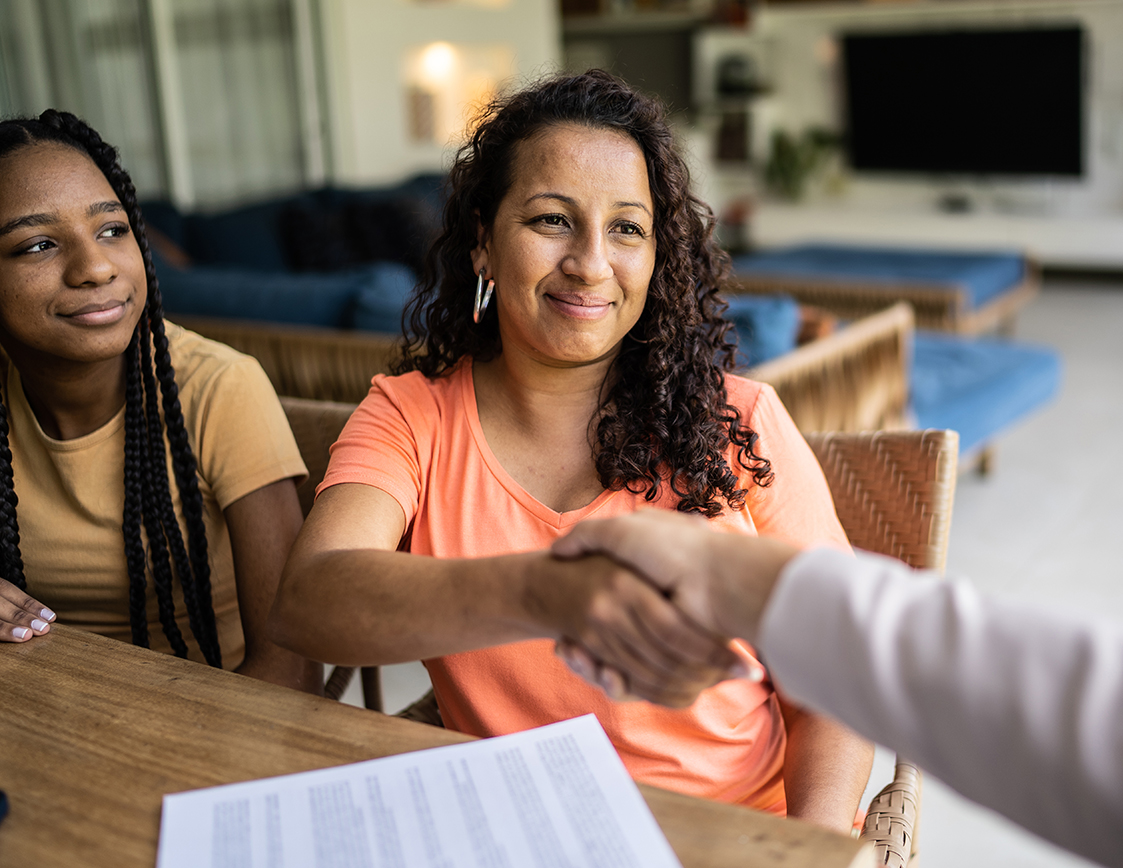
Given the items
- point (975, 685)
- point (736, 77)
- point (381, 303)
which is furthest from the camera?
point (736, 77)

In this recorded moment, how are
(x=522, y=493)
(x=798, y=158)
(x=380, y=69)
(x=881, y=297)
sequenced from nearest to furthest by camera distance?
(x=522, y=493)
(x=881, y=297)
(x=380, y=69)
(x=798, y=158)

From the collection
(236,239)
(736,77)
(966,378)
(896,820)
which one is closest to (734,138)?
(736,77)

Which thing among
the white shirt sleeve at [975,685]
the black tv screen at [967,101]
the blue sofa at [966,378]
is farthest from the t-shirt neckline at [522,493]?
the black tv screen at [967,101]

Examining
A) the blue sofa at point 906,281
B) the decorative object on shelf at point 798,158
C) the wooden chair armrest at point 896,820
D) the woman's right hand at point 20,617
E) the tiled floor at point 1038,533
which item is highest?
the decorative object on shelf at point 798,158

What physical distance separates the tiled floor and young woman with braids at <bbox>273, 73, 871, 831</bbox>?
843 millimetres

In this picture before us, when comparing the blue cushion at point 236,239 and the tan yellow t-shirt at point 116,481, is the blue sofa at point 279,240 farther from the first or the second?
the tan yellow t-shirt at point 116,481

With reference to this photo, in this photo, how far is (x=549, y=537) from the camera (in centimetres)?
113

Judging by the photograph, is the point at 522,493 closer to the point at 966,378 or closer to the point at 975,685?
the point at 975,685

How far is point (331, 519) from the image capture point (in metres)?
1.06

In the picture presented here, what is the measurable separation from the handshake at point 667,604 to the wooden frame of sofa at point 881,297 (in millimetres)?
3706

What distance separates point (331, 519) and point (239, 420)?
329mm

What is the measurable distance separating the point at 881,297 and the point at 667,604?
13.2 ft

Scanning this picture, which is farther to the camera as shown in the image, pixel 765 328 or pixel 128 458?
pixel 765 328

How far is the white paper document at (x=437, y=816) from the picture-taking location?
72 centimetres
